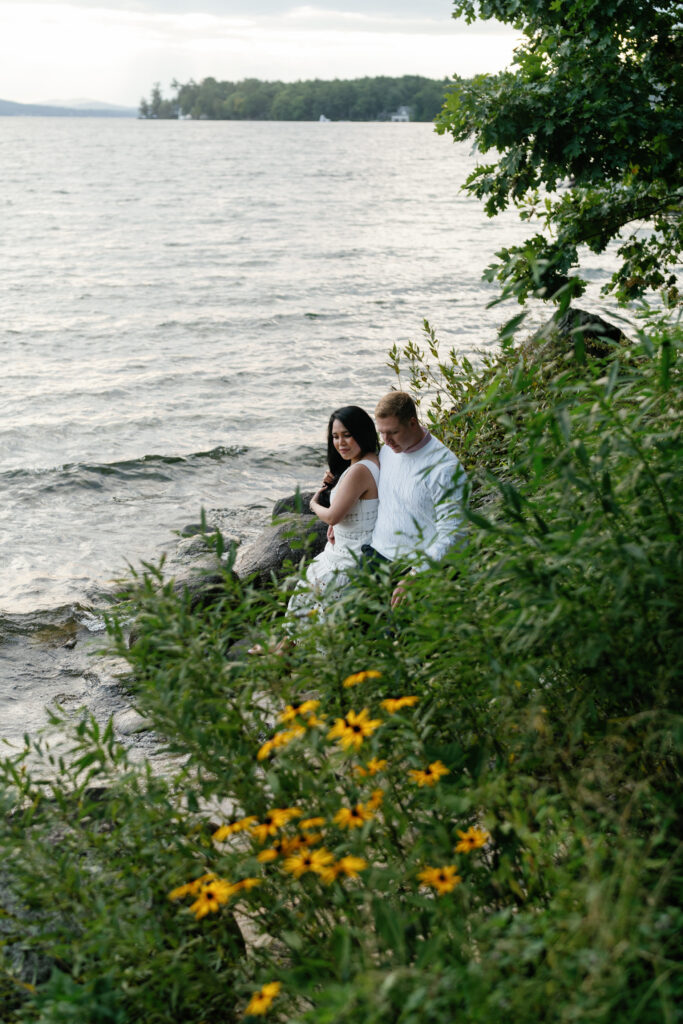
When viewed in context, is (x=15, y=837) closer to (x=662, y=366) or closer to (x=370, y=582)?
(x=370, y=582)

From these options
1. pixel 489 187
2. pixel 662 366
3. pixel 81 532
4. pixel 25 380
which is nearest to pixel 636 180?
pixel 489 187

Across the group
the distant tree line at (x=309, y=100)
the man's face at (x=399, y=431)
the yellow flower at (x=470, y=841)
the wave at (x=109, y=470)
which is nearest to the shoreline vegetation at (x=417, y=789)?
the yellow flower at (x=470, y=841)

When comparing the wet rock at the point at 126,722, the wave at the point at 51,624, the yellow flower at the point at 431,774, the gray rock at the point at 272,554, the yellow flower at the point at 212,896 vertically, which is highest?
the yellow flower at the point at 431,774

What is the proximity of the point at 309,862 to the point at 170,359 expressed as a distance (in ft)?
55.6

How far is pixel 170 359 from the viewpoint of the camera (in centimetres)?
1844

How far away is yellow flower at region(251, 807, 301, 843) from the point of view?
2.46 meters

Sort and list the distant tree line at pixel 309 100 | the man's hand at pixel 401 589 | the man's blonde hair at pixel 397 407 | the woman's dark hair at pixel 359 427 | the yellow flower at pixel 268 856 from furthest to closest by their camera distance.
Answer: the distant tree line at pixel 309 100
the woman's dark hair at pixel 359 427
the man's blonde hair at pixel 397 407
the man's hand at pixel 401 589
the yellow flower at pixel 268 856

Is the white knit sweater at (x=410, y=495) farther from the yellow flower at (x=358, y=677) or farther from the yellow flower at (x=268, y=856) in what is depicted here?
the yellow flower at (x=268, y=856)

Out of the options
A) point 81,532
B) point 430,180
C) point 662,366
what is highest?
point 430,180

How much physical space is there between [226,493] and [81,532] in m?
2.06

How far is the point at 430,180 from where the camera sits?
70250 mm

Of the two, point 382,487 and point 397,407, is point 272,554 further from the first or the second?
point 397,407

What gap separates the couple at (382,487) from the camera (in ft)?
18.0

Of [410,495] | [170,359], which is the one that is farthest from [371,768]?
[170,359]
